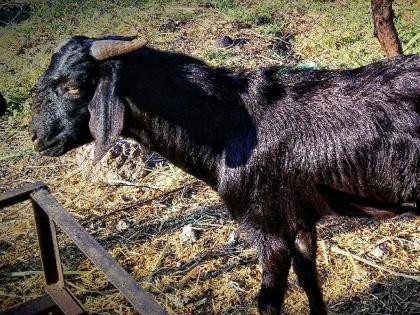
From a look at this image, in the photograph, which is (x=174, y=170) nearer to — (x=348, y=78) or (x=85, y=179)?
(x=85, y=179)

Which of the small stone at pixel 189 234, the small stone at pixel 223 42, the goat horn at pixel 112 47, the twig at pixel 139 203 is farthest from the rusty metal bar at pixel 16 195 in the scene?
the small stone at pixel 223 42

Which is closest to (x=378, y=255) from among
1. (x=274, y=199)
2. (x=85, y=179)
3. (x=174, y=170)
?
(x=274, y=199)

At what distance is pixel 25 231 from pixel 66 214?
7.47 ft

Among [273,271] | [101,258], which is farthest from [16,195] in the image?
[273,271]

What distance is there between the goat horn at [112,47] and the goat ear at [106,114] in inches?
3.2

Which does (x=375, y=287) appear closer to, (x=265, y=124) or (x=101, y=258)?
(x=265, y=124)

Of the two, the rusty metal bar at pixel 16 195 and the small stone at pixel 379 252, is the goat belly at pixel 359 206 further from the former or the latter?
the rusty metal bar at pixel 16 195

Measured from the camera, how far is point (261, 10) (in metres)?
8.38

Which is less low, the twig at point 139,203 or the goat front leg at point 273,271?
the goat front leg at point 273,271

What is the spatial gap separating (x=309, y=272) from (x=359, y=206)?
0.56 meters

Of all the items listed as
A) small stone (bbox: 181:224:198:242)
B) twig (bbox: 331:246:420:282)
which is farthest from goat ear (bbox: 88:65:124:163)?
twig (bbox: 331:246:420:282)

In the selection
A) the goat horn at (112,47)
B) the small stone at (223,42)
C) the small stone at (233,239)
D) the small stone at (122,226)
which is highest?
the goat horn at (112,47)

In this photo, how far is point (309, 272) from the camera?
11.0 feet

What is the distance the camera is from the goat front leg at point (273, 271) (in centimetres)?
308
